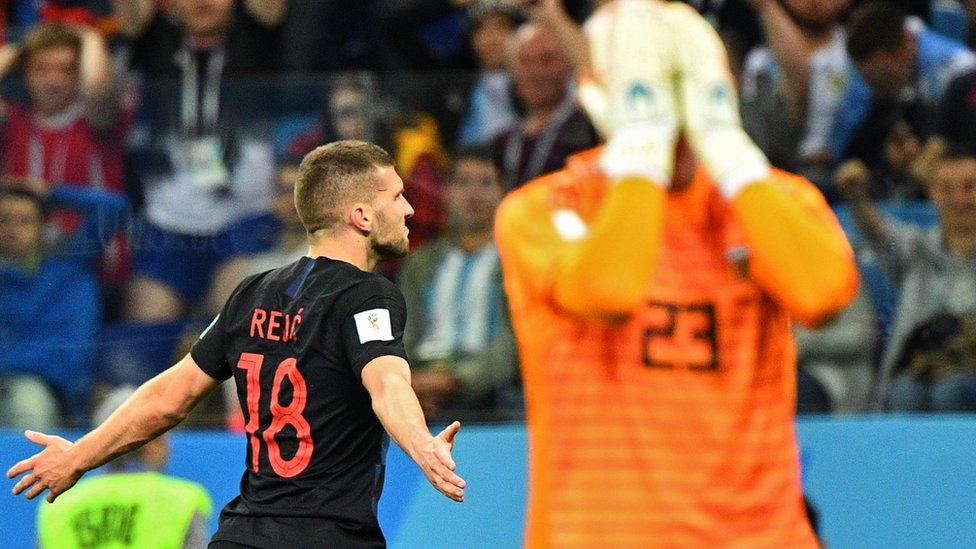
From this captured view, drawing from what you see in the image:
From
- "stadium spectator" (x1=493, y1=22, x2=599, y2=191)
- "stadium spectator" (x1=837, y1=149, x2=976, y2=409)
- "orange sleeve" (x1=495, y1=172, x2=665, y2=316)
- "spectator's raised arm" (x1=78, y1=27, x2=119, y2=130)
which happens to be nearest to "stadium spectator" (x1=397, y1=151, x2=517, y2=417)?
"stadium spectator" (x1=493, y1=22, x2=599, y2=191)

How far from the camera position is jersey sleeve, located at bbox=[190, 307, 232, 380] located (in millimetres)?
4000

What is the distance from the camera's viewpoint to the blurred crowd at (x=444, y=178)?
20.7 feet

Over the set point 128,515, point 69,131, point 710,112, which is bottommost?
point 128,515

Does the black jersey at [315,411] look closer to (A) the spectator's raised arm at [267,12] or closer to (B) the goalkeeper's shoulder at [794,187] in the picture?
(B) the goalkeeper's shoulder at [794,187]

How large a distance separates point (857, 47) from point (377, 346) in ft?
12.3

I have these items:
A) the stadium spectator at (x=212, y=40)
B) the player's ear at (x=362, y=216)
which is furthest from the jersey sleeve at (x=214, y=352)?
the stadium spectator at (x=212, y=40)

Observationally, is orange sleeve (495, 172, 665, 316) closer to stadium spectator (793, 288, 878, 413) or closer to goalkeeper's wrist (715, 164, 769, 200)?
goalkeeper's wrist (715, 164, 769, 200)

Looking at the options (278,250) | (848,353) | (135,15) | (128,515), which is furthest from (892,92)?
(135,15)

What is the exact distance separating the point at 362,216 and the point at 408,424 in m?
0.66

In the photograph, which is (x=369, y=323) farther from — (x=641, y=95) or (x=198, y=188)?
(x=198, y=188)

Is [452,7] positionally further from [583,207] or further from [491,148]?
[583,207]

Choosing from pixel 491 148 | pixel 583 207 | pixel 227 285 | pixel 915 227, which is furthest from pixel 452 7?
pixel 583 207

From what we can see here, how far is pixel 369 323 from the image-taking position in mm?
3760

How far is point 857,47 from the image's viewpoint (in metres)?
6.71
